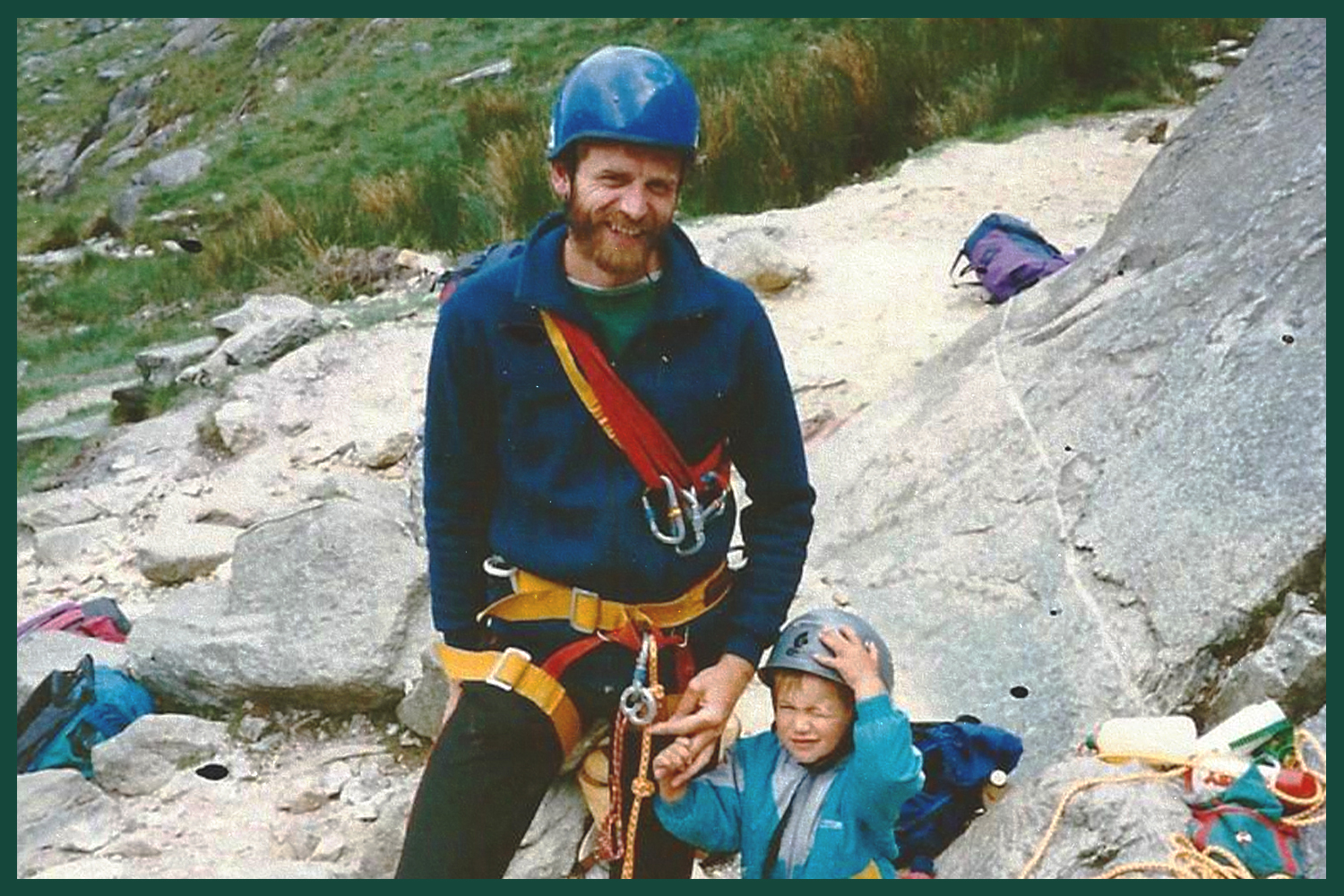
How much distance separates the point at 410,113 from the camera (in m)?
16.8

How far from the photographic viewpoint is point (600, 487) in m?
2.30

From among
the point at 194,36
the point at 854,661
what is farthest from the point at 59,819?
the point at 194,36

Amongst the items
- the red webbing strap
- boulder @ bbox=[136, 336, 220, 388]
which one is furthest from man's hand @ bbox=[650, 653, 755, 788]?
boulder @ bbox=[136, 336, 220, 388]

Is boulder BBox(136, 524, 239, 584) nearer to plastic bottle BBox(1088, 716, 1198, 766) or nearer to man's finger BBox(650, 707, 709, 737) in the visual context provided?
man's finger BBox(650, 707, 709, 737)

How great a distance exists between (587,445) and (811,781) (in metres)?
0.80

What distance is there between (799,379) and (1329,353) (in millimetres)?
2816

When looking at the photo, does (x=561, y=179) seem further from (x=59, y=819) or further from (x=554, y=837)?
(x=59, y=819)

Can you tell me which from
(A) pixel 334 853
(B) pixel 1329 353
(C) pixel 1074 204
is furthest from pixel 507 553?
(C) pixel 1074 204

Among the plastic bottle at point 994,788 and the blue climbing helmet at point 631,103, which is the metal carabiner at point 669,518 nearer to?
the blue climbing helmet at point 631,103

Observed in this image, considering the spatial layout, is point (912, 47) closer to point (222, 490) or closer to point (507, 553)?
point (222, 490)

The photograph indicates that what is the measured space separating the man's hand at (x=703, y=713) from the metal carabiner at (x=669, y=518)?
269 mm

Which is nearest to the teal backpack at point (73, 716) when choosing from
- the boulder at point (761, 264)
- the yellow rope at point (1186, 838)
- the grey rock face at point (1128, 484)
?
the grey rock face at point (1128, 484)

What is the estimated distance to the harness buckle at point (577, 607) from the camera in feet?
7.79

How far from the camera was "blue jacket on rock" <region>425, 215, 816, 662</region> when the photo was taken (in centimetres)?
227
